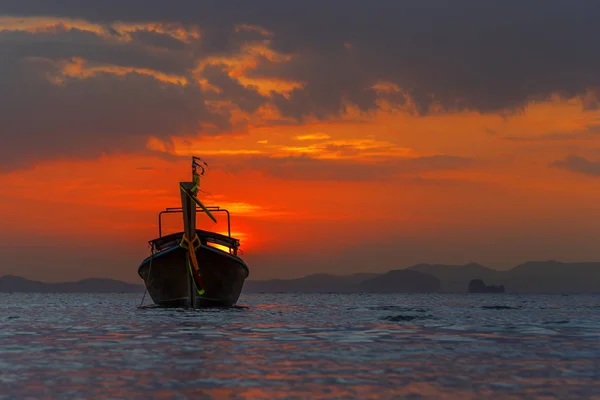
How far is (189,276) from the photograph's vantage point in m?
54.1

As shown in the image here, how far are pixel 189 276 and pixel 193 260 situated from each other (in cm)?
245

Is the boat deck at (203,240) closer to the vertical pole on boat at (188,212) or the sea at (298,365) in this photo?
the vertical pole on boat at (188,212)

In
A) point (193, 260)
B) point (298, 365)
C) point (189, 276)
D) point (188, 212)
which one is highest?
point (188, 212)

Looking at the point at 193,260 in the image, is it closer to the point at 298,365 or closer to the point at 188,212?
the point at 188,212

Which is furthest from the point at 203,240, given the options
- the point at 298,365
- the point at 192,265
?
the point at 298,365

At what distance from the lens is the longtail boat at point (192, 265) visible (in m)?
52.7

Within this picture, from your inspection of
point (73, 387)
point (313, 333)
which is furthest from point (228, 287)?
point (73, 387)

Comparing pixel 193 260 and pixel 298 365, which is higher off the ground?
pixel 193 260

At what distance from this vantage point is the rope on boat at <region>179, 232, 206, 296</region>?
51906 mm

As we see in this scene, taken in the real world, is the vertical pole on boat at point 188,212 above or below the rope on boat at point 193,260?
above

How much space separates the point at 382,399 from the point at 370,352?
913 centimetres

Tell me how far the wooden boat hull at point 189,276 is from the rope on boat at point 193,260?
49 centimetres

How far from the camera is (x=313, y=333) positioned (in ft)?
111

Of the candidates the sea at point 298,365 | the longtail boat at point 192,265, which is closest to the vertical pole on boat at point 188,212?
the longtail boat at point 192,265
